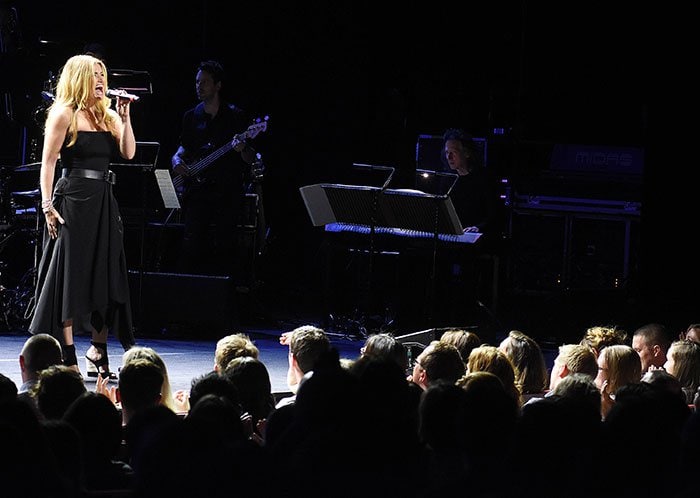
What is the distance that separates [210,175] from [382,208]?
1.95 meters

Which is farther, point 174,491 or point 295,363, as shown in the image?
point 295,363

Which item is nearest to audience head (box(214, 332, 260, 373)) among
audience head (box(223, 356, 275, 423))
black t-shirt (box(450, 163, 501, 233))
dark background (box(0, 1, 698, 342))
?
audience head (box(223, 356, 275, 423))

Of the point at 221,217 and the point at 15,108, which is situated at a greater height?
the point at 15,108

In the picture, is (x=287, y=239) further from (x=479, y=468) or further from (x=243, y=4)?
(x=479, y=468)

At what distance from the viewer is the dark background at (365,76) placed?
1230 centimetres

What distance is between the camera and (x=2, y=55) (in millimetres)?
11062

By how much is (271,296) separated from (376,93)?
2293 mm

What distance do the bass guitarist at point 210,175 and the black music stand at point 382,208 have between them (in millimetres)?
1290

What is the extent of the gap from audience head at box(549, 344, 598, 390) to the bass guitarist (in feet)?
16.2

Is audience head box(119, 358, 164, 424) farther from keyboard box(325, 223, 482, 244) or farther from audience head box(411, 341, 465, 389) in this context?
keyboard box(325, 223, 482, 244)

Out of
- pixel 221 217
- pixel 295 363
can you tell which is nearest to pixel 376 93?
pixel 221 217

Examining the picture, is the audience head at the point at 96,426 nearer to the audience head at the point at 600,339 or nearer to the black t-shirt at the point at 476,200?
the audience head at the point at 600,339

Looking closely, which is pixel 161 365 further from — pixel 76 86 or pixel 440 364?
pixel 76 86

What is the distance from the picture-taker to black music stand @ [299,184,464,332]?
905 cm
